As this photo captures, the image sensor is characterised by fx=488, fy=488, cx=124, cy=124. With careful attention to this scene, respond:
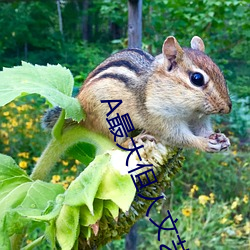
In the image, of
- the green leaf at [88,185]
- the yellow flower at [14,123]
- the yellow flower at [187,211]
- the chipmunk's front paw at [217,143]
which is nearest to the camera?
the green leaf at [88,185]

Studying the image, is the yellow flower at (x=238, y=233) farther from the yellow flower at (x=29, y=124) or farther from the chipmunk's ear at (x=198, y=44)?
the chipmunk's ear at (x=198, y=44)

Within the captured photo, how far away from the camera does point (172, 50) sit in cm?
65

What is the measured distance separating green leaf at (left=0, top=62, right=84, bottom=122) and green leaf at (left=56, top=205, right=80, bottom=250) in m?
0.13

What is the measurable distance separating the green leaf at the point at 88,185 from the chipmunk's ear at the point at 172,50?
233 mm

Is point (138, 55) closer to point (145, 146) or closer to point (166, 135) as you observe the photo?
point (166, 135)

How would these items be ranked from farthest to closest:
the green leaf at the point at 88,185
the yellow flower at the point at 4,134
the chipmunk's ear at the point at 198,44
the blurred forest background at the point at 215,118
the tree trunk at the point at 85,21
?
the tree trunk at the point at 85,21, the yellow flower at the point at 4,134, the blurred forest background at the point at 215,118, the chipmunk's ear at the point at 198,44, the green leaf at the point at 88,185

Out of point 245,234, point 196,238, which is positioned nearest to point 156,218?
point 196,238

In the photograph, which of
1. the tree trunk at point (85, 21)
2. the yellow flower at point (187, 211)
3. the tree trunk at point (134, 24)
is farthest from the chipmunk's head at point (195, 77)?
the tree trunk at point (85, 21)

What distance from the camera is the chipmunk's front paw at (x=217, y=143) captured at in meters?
0.54

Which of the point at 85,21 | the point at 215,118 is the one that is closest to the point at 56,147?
the point at 215,118

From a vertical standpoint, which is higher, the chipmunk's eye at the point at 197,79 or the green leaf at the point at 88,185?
the chipmunk's eye at the point at 197,79

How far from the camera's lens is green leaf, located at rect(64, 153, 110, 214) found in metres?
0.43

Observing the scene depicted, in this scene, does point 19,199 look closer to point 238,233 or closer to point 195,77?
point 195,77

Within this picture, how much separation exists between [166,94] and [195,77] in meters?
0.06
